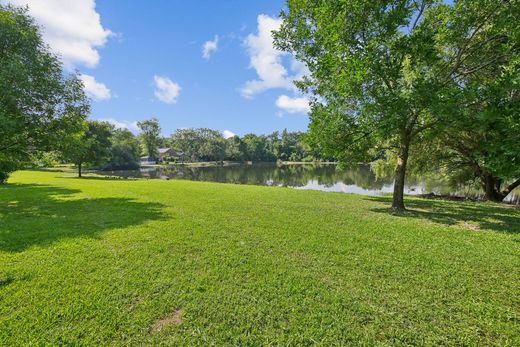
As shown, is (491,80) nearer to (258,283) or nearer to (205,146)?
(258,283)

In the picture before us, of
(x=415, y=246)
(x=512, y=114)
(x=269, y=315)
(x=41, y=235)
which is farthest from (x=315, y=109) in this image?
(x=41, y=235)

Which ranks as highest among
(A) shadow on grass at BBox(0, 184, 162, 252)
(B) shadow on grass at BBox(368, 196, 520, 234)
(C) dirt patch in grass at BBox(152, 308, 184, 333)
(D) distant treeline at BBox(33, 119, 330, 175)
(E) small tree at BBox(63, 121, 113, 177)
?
(D) distant treeline at BBox(33, 119, 330, 175)

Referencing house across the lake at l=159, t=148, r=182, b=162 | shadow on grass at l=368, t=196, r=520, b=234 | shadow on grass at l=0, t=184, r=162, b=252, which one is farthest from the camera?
house across the lake at l=159, t=148, r=182, b=162

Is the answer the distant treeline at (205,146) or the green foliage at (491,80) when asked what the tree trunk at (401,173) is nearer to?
the green foliage at (491,80)

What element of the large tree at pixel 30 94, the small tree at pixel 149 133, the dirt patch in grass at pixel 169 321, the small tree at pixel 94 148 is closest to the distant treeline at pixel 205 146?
the small tree at pixel 149 133

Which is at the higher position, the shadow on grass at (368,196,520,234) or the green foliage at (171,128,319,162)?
the green foliage at (171,128,319,162)

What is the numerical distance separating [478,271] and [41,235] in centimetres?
1013

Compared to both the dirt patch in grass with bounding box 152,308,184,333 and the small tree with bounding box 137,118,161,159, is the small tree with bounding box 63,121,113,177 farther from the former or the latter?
the small tree with bounding box 137,118,161,159

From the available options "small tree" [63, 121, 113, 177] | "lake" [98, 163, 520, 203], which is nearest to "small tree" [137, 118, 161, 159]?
"lake" [98, 163, 520, 203]

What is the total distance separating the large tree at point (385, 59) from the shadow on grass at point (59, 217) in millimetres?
8096

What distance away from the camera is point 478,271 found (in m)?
4.41

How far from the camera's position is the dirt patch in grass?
2996 millimetres

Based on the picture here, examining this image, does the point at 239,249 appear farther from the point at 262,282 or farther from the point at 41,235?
the point at 41,235

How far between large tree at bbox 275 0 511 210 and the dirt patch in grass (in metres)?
8.30
